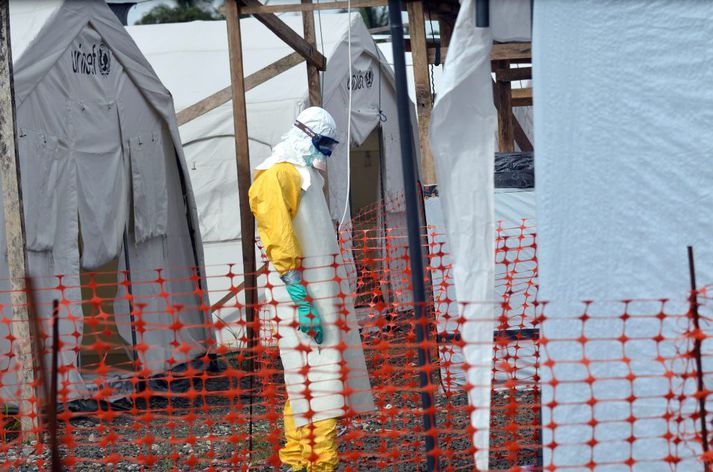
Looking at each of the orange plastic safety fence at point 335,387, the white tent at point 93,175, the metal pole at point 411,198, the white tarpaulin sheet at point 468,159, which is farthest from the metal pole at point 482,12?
the white tent at point 93,175

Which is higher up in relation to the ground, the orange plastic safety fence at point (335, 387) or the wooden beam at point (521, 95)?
the wooden beam at point (521, 95)

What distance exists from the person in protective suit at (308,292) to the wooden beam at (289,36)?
1869mm

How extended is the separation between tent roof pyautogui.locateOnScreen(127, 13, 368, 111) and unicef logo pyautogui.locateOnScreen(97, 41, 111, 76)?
8.45 feet

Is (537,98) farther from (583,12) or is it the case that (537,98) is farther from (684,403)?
(684,403)

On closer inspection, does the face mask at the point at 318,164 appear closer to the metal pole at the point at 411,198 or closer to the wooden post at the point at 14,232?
the metal pole at the point at 411,198


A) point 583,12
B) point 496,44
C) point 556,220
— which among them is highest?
point 496,44

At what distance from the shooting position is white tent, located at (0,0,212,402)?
648 cm

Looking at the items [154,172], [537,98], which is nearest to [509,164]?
[154,172]

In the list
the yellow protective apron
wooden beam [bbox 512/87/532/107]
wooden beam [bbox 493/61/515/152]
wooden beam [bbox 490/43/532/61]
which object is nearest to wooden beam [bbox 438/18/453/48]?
wooden beam [bbox 490/43/532/61]

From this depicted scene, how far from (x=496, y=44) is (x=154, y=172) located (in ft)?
11.8

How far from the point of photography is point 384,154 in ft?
36.2

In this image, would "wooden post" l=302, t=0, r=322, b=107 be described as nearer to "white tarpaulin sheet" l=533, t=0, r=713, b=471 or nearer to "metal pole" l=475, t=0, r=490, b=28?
"metal pole" l=475, t=0, r=490, b=28

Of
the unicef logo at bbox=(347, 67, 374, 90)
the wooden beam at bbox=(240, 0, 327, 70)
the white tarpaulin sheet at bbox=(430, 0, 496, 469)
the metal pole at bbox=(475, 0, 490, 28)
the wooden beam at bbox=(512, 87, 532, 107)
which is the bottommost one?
the white tarpaulin sheet at bbox=(430, 0, 496, 469)

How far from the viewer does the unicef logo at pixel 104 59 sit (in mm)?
7266
